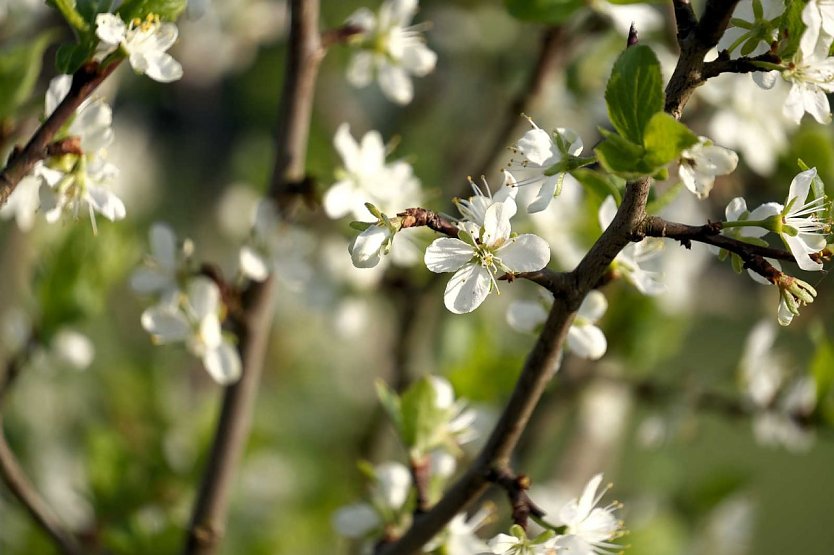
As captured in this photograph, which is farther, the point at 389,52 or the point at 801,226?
the point at 389,52

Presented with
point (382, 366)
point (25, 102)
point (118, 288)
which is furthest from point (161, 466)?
point (118, 288)

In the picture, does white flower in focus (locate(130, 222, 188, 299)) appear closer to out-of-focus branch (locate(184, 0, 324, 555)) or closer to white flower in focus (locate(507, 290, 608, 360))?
out-of-focus branch (locate(184, 0, 324, 555))

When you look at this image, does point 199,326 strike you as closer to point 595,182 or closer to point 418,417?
point 418,417

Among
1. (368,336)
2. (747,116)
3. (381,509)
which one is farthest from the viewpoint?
(368,336)

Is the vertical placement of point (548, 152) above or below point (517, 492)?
above

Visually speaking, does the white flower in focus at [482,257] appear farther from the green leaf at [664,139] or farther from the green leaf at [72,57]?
the green leaf at [72,57]

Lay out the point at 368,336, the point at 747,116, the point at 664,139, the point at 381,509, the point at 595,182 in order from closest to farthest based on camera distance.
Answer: the point at 664,139 → the point at 595,182 → the point at 381,509 → the point at 747,116 → the point at 368,336

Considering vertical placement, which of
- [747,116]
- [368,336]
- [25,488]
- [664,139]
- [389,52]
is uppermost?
[664,139]

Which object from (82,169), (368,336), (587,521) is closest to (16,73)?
(82,169)
